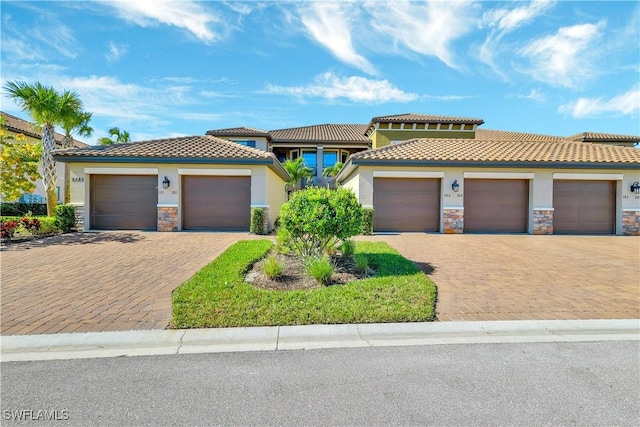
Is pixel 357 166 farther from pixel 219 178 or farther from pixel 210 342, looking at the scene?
pixel 210 342

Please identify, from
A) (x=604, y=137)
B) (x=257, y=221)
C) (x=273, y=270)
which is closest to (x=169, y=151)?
(x=257, y=221)

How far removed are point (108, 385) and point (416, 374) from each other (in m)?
3.02

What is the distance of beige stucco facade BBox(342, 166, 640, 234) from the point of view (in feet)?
48.2

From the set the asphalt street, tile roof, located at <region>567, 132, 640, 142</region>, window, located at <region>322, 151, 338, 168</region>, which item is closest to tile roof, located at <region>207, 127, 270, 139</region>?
window, located at <region>322, 151, 338, 168</region>

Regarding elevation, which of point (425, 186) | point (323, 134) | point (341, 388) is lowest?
point (341, 388)

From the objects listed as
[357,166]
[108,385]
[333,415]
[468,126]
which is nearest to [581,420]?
[333,415]

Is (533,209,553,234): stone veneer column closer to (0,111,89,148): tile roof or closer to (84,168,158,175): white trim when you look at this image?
(84,168,158,175): white trim

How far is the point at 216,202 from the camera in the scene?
14695 mm

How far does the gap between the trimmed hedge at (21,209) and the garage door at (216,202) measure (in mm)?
13556

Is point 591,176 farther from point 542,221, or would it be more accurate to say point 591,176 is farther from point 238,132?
point 238,132

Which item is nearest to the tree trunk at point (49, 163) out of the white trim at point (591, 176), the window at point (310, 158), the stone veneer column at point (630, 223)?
the window at point (310, 158)

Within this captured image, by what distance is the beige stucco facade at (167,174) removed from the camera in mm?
14172

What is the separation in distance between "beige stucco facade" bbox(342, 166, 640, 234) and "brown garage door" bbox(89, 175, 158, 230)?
31.3 ft

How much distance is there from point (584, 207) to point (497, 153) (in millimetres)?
4710
